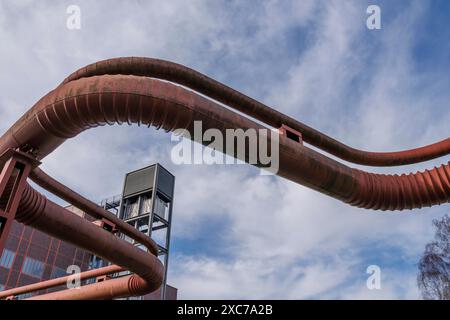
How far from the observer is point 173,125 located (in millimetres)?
4566

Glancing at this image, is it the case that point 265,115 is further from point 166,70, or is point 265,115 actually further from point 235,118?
point 166,70

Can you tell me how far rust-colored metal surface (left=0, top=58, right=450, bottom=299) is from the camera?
441 cm

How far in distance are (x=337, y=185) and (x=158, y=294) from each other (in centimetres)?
3329

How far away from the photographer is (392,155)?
5.87 metres

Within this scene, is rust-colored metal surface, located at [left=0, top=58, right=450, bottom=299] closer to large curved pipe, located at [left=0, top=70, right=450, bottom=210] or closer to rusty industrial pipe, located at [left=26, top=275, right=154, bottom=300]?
large curved pipe, located at [left=0, top=70, right=450, bottom=210]

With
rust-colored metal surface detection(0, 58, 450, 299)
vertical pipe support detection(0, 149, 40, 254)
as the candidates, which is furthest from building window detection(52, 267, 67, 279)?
vertical pipe support detection(0, 149, 40, 254)

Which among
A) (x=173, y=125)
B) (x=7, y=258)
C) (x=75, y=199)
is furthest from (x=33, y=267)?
(x=173, y=125)

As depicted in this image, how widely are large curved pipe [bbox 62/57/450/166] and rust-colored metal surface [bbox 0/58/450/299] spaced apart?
0.05ft

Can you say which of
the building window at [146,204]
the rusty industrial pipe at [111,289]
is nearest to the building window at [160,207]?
the building window at [146,204]

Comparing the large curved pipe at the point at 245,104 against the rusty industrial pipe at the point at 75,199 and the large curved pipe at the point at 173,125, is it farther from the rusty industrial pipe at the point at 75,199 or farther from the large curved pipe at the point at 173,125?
the rusty industrial pipe at the point at 75,199

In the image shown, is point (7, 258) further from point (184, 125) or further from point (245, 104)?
point (184, 125)

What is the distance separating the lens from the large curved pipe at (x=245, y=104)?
5164 mm

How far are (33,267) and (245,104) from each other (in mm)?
35733
